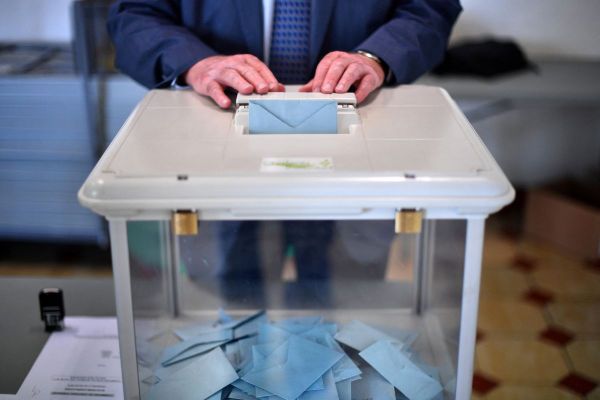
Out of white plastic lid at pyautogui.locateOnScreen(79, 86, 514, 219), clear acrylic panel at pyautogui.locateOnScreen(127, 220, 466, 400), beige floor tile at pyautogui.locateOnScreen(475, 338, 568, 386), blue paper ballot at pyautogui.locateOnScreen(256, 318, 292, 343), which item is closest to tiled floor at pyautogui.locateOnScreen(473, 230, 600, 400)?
beige floor tile at pyautogui.locateOnScreen(475, 338, 568, 386)

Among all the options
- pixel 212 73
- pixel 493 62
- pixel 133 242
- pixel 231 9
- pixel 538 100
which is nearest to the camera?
pixel 133 242

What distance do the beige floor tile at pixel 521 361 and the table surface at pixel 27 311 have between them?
56.0 inches

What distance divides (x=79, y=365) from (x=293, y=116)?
536 millimetres

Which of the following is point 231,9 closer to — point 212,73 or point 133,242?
point 212,73

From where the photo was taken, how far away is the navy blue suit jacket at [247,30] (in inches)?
51.9

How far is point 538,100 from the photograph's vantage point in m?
2.78

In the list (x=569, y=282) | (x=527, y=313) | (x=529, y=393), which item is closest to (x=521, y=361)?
(x=529, y=393)

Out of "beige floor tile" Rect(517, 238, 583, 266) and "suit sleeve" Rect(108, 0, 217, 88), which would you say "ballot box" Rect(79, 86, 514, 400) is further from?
"beige floor tile" Rect(517, 238, 583, 266)

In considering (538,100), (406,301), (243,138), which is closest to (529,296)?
(538,100)

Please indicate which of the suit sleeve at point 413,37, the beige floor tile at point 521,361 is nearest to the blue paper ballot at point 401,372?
the suit sleeve at point 413,37

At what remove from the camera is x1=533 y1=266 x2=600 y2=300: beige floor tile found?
9.35ft

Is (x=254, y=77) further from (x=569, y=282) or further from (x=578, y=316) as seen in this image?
(x=569, y=282)

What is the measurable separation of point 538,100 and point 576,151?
0.92 meters

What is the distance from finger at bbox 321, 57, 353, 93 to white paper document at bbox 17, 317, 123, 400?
537 millimetres
